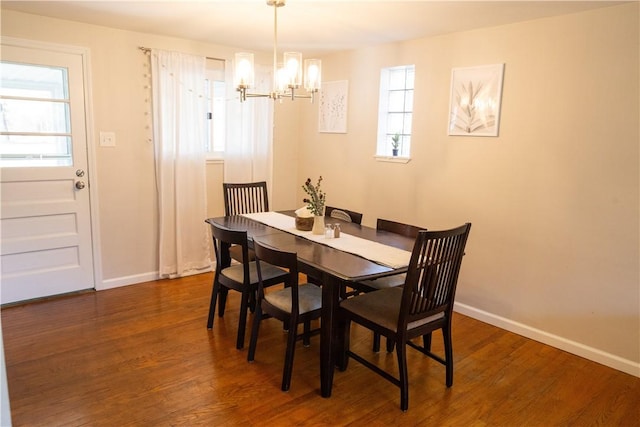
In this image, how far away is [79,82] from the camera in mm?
3506

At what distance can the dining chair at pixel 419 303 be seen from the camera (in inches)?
85.5

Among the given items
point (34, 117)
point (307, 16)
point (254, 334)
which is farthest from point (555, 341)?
point (34, 117)

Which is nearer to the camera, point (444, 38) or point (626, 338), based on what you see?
point (626, 338)

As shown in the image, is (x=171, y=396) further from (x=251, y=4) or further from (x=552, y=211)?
(x=552, y=211)

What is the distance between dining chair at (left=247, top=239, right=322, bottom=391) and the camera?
7.54 ft

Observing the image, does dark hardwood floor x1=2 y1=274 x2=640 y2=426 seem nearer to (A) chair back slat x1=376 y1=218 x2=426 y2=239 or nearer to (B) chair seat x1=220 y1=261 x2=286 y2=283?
(B) chair seat x1=220 y1=261 x2=286 y2=283

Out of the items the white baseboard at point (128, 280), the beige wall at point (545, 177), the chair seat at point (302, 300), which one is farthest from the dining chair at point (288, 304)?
the white baseboard at point (128, 280)

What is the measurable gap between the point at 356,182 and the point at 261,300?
1998 mm

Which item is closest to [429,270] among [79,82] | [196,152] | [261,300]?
[261,300]

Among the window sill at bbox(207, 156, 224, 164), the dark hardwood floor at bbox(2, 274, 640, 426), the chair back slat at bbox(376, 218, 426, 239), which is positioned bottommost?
the dark hardwood floor at bbox(2, 274, 640, 426)

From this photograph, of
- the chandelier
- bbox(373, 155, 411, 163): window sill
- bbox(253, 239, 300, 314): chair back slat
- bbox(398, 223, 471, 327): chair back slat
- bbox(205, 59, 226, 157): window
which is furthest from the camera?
bbox(205, 59, 226, 157): window

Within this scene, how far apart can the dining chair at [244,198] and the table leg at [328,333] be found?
166 centimetres

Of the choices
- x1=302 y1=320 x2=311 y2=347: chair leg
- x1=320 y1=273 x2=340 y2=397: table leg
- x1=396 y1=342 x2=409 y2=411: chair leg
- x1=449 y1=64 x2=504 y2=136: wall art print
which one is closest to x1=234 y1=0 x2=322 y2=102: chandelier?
x1=320 y1=273 x2=340 y2=397: table leg

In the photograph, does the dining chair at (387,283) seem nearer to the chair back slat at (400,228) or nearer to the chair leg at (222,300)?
the chair back slat at (400,228)
